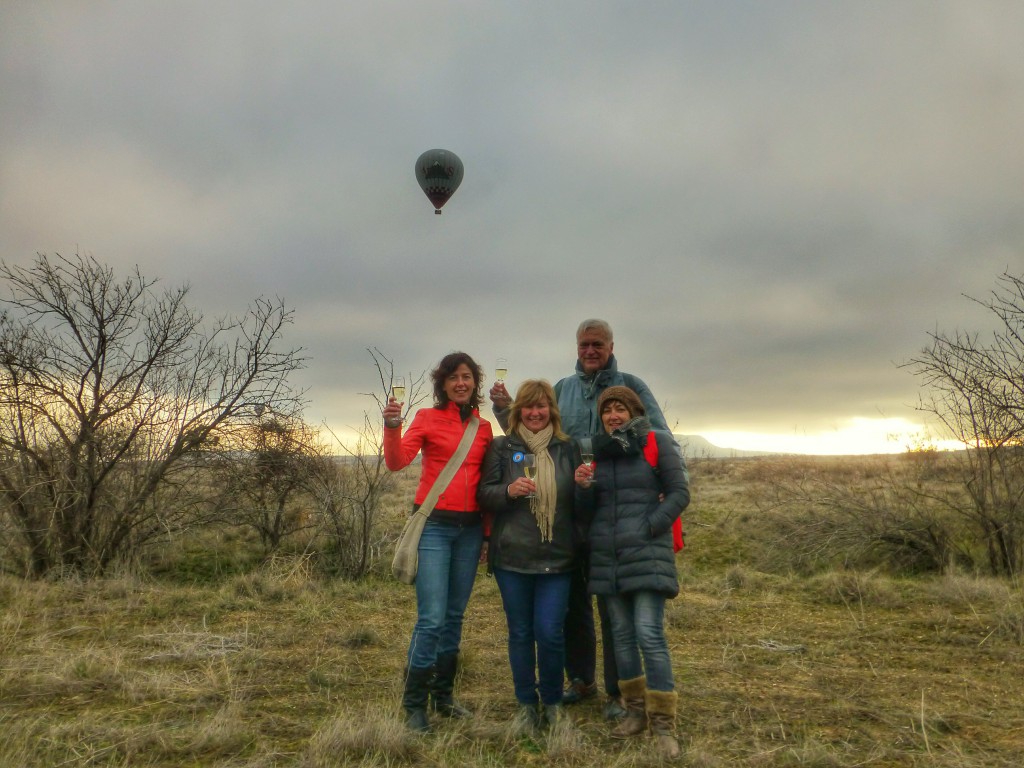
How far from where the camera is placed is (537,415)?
4293mm

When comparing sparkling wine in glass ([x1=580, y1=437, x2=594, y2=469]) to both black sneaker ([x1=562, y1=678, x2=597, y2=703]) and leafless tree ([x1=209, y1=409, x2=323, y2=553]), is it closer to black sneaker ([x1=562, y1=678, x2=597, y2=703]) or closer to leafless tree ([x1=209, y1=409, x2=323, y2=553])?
black sneaker ([x1=562, y1=678, x2=597, y2=703])

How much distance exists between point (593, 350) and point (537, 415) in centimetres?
62

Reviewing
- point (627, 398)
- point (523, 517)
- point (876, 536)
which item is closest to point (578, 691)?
point (523, 517)

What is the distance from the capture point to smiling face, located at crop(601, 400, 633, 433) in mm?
4191

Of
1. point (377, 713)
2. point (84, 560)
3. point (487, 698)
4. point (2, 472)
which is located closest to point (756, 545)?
point (487, 698)

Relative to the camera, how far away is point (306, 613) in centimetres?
743

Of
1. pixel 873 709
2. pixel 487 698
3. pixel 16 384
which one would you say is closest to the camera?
pixel 873 709

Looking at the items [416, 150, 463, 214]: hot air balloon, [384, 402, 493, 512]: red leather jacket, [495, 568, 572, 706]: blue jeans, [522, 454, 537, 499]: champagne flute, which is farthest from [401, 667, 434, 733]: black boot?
[416, 150, 463, 214]: hot air balloon

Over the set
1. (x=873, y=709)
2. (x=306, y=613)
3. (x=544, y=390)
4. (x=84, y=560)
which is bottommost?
(x=873, y=709)

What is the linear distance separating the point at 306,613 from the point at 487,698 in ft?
10.4

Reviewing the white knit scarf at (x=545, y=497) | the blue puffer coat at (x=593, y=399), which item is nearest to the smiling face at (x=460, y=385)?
the white knit scarf at (x=545, y=497)

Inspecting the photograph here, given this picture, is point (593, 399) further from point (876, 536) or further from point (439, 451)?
point (876, 536)

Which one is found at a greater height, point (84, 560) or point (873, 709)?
point (84, 560)

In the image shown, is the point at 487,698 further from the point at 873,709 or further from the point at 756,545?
the point at 756,545
